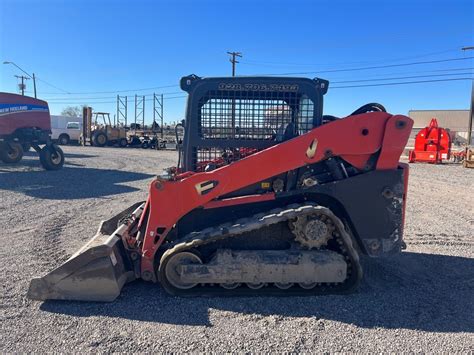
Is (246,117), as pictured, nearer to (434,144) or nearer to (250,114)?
(250,114)

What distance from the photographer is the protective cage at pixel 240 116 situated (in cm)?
451

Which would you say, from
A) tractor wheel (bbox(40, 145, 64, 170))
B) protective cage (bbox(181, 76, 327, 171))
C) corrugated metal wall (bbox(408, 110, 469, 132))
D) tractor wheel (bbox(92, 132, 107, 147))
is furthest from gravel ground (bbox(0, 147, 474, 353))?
corrugated metal wall (bbox(408, 110, 469, 132))

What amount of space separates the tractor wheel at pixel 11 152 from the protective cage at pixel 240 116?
14.6 meters

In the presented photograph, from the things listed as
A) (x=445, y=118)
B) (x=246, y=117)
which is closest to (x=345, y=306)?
(x=246, y=117)

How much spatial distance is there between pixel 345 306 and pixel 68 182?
10839 millimetres

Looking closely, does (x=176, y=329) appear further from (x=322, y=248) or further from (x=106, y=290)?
(x=322, y=248)

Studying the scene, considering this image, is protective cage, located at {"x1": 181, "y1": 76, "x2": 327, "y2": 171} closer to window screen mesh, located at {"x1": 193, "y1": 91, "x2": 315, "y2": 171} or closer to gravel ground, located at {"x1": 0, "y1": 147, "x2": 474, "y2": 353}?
window screen mesh, located at {"x1": 193, "y1": 91, "x2": 315, "y2": 171}

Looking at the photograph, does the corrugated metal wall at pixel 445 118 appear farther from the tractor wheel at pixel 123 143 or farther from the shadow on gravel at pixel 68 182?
the shadow on gravel at pixel 68 182

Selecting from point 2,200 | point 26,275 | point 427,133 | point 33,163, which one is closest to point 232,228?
point 26,275

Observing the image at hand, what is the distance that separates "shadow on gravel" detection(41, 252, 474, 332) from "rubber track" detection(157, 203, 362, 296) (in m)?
0.08

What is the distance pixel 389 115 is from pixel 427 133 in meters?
18.5

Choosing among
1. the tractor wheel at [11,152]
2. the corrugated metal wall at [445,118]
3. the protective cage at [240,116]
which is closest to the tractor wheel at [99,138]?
the tractor wheel at [11,152]

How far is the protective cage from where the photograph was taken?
4508mm

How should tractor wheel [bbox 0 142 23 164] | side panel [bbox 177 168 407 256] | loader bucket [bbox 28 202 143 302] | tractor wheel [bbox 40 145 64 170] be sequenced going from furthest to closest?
tractor wheel [bbox 0 142 23 164] < tractor wheel [bbox 40 145 64 170] < side panel [bbox 177 168 407 256] < loader bucket [bbox 28 202 143 302]
